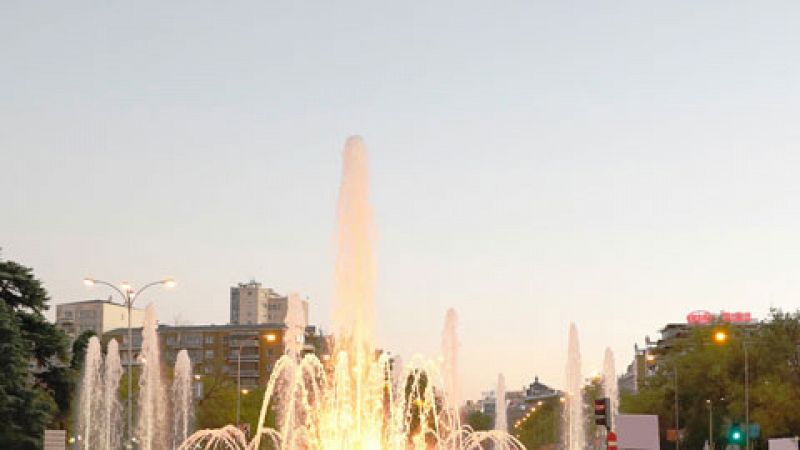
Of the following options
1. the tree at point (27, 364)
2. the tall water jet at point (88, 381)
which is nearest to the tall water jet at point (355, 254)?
the tree at point (27, 364)

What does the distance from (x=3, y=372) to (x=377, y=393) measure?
23.8 metres

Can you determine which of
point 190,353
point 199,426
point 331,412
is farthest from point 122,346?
point 331,412

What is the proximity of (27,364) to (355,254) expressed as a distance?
24.7 m

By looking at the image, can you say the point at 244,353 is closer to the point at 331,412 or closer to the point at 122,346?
the point at 122,346

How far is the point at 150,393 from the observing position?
213 feet

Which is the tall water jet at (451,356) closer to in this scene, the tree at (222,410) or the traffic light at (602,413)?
the tree at (222,410)

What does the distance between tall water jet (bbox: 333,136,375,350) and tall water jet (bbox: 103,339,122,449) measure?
3419cm

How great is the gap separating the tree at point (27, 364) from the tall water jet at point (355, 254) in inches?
918

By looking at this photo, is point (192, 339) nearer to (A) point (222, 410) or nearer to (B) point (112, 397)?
(A) point (222, 410)

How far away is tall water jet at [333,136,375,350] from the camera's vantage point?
29.5m

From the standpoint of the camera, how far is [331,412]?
3050cm

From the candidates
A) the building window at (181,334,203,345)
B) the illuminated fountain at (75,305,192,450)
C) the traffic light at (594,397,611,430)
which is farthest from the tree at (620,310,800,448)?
the building window at (181,334,203,345)

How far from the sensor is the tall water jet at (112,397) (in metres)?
63.9

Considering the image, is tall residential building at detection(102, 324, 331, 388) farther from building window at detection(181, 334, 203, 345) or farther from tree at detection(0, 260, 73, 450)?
tree at detection(0, 260, 73, 450)
